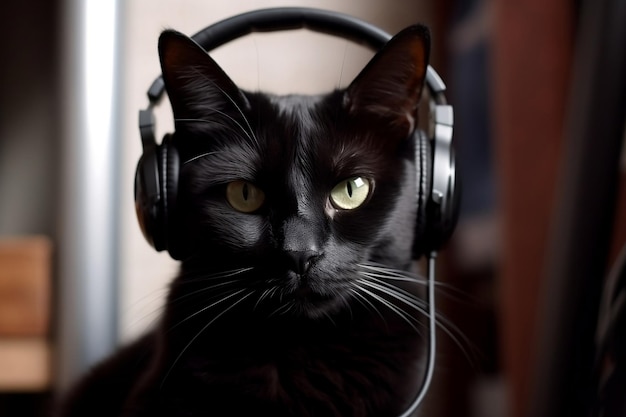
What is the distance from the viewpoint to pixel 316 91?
129cm

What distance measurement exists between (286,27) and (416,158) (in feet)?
0.55

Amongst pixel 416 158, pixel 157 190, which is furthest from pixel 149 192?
pixel 416 158

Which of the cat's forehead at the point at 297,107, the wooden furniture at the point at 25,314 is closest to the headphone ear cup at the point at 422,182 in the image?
the cat's forehead at the point at 297,107

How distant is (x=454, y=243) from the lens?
1.65 metres

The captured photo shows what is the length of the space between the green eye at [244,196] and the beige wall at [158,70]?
1.45 feet

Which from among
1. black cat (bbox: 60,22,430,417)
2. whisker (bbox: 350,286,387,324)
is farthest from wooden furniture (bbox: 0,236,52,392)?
whisker (bbox: 350,286,387,324)

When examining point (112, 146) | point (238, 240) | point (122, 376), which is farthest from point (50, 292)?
point (238, 240)

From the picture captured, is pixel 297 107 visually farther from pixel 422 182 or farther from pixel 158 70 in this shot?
pixel 158 70

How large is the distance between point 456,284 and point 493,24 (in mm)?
635

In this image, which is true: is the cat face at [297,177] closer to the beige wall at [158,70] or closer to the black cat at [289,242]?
the black cat at [289,242]

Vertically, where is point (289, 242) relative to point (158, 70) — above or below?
below

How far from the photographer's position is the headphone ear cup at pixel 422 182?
567 mm

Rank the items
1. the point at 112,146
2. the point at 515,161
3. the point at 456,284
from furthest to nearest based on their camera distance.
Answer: the point at 456,284, the point at 515,161, the point at 112,146

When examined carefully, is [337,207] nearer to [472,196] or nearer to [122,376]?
[122,376]
